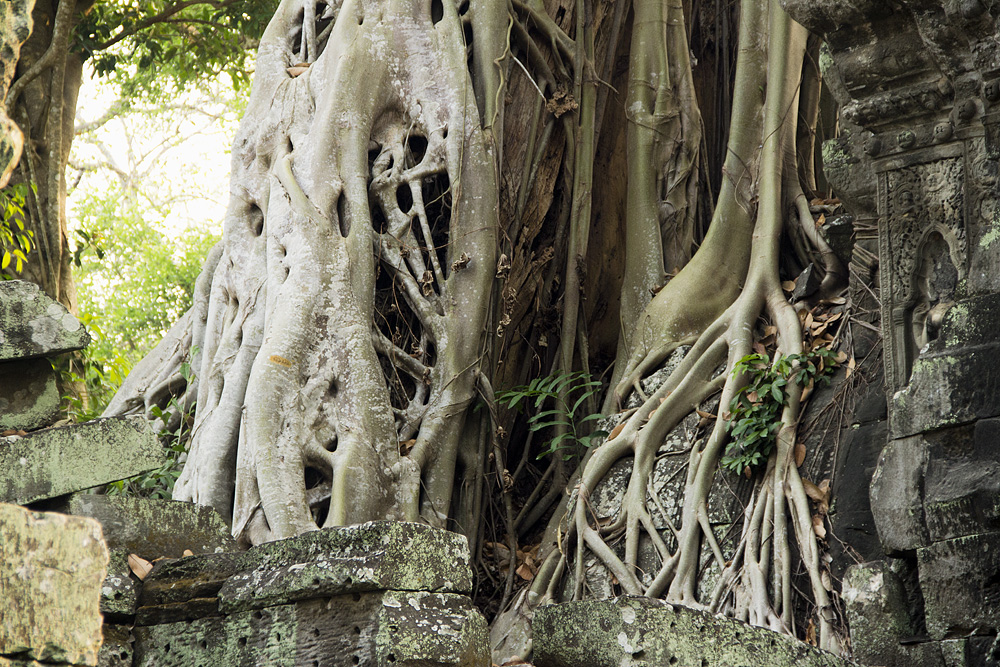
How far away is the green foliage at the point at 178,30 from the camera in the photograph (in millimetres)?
7984

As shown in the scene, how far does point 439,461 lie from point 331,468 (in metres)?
0.64

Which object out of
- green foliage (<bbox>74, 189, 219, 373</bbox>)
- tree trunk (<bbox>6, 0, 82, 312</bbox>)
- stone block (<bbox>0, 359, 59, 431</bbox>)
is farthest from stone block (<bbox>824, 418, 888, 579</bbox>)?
green foliage (<bbox>74, 189, 219, 373</bbox>)

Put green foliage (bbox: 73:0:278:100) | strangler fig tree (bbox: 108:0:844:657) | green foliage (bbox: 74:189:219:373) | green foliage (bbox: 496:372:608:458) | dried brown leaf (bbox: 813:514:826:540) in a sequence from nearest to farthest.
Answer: dried brown leaf (bbox: 813:514:826:540) < strangler fig tree (bbox: 108:0:844:657) < green foliage (bbox: 496:372:608:458) < green foliage (bbox: 73:0:278:100) < green foliage (bbox: 74:189:219:373)

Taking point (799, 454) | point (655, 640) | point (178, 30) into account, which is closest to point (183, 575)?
point (655, 640)

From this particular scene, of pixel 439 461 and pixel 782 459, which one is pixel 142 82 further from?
pixel 782 459

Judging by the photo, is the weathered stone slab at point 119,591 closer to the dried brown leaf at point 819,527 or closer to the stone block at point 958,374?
the stone block at point 958,374

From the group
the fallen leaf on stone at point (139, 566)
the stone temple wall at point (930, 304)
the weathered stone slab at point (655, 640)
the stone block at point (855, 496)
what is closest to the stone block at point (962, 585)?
the stone temple wall at point (930, 304)

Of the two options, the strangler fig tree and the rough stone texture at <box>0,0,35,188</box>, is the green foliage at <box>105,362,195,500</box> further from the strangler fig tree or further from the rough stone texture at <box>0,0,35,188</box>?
the rough stone texture at <box>0,0,35,188</box>

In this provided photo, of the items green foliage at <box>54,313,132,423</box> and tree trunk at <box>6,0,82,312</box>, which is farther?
tree trunk at <box>6,0,82,312</box>

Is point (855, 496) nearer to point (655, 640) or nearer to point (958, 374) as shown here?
point (958, 374)

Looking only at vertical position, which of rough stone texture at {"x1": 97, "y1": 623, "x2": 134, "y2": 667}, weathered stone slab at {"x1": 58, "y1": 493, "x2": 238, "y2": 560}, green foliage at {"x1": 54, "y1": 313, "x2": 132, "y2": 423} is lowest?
rough stone texture at {"x1": 97, "y1": 623, "x2": 134, "y2": 667}

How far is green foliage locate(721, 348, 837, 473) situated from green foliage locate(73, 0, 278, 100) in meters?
5.10

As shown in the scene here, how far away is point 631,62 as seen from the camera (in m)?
6.63

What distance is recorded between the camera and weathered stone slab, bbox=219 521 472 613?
2.40 metres
